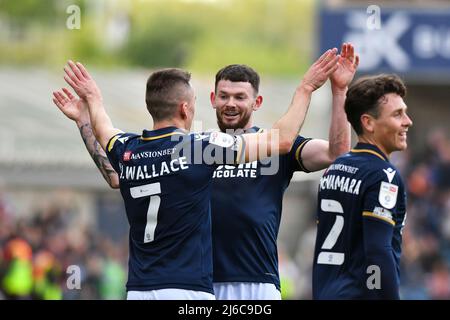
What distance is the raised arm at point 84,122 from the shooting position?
7176mm

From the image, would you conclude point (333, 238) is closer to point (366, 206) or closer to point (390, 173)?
point (366, 206)

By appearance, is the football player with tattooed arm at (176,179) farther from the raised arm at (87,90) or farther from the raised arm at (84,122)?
the raised arm at (84,122)

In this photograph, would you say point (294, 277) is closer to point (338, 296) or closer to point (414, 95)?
point (414, 95)

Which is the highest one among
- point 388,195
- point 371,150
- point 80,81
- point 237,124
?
point 80,81

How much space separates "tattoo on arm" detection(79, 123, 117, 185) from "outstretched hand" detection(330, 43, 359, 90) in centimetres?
166

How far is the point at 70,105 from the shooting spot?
723cm

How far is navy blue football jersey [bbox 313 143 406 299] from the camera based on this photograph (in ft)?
19.1

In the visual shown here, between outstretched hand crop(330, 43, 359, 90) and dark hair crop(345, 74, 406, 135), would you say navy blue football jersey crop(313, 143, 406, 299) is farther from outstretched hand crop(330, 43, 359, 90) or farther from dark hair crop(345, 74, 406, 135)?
outstretched hand crop(330, 43, 359, 90)

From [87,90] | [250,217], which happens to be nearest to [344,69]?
[250,217]

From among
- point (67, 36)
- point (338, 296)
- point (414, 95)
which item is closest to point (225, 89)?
point (338, 296)

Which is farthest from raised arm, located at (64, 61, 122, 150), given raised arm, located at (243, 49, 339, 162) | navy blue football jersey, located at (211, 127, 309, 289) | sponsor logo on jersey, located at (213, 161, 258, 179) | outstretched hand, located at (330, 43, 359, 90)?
outstretched hand, located at (330, 43, 359, 90)

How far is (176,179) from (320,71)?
3.70ft

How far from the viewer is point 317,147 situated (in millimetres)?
6961

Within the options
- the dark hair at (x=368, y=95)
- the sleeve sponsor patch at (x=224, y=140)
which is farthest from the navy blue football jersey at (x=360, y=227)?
the sleeve sponsor patch at (x=224, y=140)
